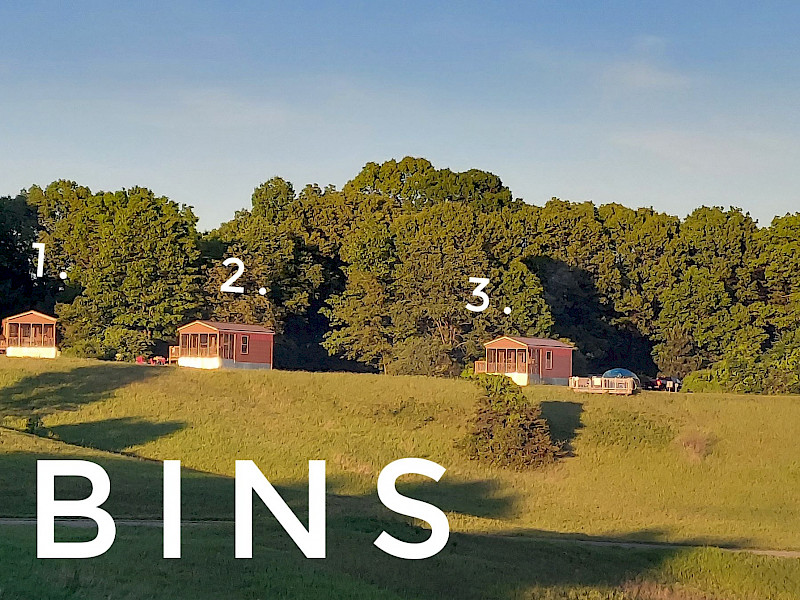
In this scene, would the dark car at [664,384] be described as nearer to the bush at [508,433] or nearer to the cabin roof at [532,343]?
the cabin roof at [532,343]

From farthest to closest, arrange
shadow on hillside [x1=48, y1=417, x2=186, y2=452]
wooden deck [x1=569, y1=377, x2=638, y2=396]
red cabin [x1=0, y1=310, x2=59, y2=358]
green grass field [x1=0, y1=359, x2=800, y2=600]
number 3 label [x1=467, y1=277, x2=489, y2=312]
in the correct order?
number 3 label [x1=467, y1=277, x2=489, y2=312]
red cabin [x1=0, y1=310, x2=59, y2=358]
wooden deck [x1=569, y1=377, x2=638, y2=396]
shadow on hillside [x1=48, y1=417, x2=186, y2=452]
green grass field [x1=0, y1=359, x2=800, y2=600]

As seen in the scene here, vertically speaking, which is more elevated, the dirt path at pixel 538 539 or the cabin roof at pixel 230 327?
the cabin roof at pixel 230 327

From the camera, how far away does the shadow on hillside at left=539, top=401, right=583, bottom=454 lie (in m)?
62.1

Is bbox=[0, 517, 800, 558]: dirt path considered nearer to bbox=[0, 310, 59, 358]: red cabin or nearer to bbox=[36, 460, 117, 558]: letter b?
bbox=[36, 460, 117, 558]: letter b

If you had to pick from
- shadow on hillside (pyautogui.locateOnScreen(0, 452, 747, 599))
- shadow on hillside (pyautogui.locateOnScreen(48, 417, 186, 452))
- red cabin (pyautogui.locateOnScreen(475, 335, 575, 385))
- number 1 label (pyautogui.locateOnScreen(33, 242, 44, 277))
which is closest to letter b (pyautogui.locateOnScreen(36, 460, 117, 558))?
shadow on hillside (pyautogui.locateOnScreen(0, 452, 747, 599))

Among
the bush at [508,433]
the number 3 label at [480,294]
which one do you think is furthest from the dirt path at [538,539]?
the number 3 label at [480,294]

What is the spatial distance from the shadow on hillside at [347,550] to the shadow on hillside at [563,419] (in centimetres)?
1469

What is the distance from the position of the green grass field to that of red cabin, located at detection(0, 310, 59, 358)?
6.90m

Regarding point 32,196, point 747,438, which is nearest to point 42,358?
point 32,196

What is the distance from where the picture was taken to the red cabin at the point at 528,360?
7638cm

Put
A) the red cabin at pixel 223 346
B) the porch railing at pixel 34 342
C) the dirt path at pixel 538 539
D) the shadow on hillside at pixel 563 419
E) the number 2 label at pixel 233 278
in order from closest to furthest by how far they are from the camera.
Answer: the dirt path at pixel 538 539
the shadow on hillside at pixel 563 419
the red cabin at pixel 223 346
the porch railing at pixel 34 342
the number 2 label at pixel 233 278

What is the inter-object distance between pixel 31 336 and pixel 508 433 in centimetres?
3634

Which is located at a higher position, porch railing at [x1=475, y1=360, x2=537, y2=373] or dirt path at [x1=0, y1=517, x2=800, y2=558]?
porch railing at [x1=475, y1=360, x2=537, y2=373]

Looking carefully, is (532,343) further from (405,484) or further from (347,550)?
(347,550)
